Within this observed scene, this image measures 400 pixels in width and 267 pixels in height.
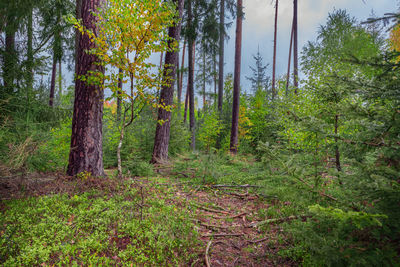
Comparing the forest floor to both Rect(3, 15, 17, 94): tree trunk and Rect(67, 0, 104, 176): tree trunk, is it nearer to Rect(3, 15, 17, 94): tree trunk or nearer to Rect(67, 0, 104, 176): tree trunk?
Rect(67, 0, 104, 176): tree trunk

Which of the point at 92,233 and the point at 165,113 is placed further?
the point at 165,113

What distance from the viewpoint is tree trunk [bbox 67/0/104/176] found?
4.28 m

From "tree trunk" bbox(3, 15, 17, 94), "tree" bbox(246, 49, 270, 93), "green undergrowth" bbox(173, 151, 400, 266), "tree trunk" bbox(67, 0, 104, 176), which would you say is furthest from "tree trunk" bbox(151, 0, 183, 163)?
"tree" bbox(246, 49, 270, 93)

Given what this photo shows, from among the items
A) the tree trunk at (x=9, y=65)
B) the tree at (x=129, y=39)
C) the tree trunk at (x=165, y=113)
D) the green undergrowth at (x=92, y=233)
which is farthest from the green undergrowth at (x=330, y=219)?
the tree trunk at (x=9, y=65)

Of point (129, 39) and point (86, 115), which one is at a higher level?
point (129, 39)

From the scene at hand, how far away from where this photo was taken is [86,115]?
169 inches

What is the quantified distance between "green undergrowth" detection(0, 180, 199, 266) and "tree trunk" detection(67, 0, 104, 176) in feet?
3.09

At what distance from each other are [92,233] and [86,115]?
2.54 meters

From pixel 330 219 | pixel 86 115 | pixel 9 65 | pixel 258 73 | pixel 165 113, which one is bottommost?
pixel 330 219

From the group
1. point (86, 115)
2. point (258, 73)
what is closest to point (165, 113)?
point (86, 115)

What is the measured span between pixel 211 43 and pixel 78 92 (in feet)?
28.1

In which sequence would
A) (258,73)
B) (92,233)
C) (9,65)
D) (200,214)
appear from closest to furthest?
(92,233) → (200,214) → (9,65) → (258,73)

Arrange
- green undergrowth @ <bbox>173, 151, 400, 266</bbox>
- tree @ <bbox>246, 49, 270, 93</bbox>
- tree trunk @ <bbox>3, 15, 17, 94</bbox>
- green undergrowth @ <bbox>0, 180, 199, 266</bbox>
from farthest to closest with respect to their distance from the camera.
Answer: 1. tree @ <bbox>246, 49, 270, 93</bbox>
2. tree trunk @ <bbox>3, 15, 17, 94</bbox>
3. green undergrowth @ <bbox>0, 180, 199, 266</bbox>
4. green undergrowth @ <bbox>173, 151, 400, 266</bbox>

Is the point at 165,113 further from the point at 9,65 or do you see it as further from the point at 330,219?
the point at 330,219
